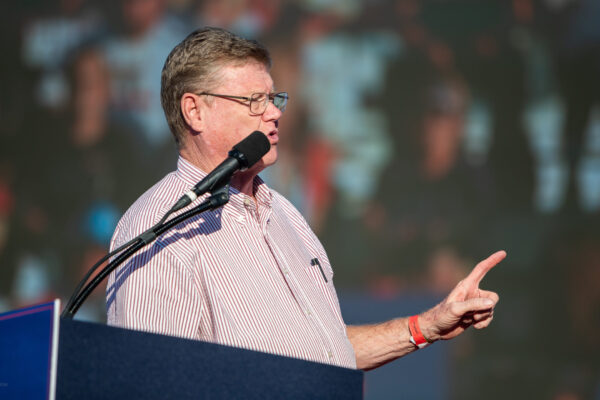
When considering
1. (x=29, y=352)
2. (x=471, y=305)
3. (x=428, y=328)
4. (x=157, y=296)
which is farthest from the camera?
(x=428, y=328)

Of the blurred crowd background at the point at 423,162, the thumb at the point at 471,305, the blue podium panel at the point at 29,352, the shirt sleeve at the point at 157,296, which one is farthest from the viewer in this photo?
the blurred crowd background at the point at 423,162

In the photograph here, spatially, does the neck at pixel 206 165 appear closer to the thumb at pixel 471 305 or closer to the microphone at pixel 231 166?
the microphone at pixel 231 166

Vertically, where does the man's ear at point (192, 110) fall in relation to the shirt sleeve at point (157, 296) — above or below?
above

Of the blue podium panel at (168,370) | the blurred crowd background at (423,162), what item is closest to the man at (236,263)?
the blue podium panel at (168,370)

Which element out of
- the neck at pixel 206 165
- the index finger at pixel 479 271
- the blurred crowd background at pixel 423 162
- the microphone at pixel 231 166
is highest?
the blurred crowd background at pixel 423 162

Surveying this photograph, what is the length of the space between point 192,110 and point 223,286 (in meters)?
0.46

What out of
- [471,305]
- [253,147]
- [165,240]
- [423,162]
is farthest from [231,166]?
[423,162]

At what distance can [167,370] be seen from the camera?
974mm

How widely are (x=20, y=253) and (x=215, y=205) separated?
114 inches

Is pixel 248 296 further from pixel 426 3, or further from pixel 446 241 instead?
pixel 426 3

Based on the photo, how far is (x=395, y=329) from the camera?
5.98 ft

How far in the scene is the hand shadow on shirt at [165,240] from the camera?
139 cm

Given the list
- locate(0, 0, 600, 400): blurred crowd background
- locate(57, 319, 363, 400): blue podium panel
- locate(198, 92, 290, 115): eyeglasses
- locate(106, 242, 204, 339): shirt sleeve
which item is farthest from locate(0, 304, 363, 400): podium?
locate(0, 0, 600, 400): blurred crowd background

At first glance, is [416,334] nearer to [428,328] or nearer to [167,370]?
[428,328]
